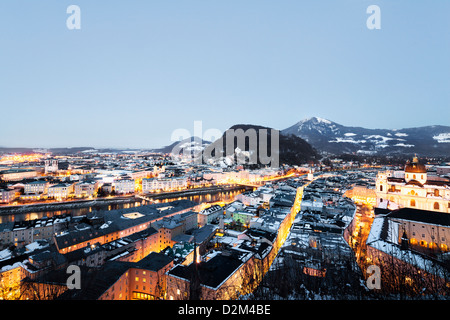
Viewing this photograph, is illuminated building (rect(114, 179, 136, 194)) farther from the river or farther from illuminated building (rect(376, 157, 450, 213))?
illuminated building (rect(376, 157, 450, 213))

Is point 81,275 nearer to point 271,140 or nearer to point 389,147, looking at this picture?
point 271,140

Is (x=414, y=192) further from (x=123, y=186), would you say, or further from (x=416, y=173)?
(x=123, y=186)

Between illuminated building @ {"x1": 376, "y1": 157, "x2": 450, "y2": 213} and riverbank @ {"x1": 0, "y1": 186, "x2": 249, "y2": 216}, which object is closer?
illuminated building @ {"x1": 376, "y1": 157, "x2": 450, "y2": 213}

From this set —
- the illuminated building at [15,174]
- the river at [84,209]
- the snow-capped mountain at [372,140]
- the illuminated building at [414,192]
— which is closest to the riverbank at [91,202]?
the river at [84,209]

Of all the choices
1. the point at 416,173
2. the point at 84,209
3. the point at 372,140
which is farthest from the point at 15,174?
the point at 372,140

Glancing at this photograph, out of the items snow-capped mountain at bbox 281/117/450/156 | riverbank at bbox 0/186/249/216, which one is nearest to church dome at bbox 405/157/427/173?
riverbank at bbox 0/186/249/216

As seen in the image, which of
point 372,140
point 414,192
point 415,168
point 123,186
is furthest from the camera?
point 372,140

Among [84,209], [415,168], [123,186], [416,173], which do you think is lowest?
[84,209]
